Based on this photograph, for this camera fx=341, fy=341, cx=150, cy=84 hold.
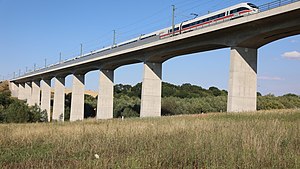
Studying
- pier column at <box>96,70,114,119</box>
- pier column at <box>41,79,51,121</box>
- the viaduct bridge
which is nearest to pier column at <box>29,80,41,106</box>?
pier column at <box>41,79,51,121</box>

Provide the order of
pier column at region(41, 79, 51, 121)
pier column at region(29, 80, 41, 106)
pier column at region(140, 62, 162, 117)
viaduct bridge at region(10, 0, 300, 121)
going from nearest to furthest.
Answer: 1. viaduct bridge at region(10, 0, 300, 121)
2. pier column at region(140, 62, 162, 117)
3. pier column at region(41, 79, 51, 121)
4. pier column at region(29, 80, 41, 106)

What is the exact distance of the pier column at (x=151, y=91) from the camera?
39.2 metres

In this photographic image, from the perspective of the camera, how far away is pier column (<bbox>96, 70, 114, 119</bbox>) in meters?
48.1

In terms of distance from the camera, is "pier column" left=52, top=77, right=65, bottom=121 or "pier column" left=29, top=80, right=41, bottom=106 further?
"pier column" left=29, top=80, right=41, bottom=106

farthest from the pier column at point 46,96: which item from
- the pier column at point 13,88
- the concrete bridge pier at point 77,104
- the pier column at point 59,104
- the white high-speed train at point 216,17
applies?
the white high-speed train at point 216,17

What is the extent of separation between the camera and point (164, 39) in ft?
113

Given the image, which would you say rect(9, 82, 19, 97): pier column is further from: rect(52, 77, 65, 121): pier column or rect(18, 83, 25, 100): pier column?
rect(52, 77, 65, 121): pier column

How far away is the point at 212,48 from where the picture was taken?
109ft

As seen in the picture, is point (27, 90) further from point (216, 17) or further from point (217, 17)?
point (217, 17)

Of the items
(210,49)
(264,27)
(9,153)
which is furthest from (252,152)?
(210,49)

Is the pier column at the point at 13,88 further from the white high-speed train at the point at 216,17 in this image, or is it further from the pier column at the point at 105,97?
the white high-speed train at the point at 216,17

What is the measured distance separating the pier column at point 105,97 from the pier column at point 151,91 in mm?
10055

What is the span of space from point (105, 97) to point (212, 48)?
20.2 meters

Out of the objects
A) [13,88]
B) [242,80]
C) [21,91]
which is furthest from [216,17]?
[13,88]
